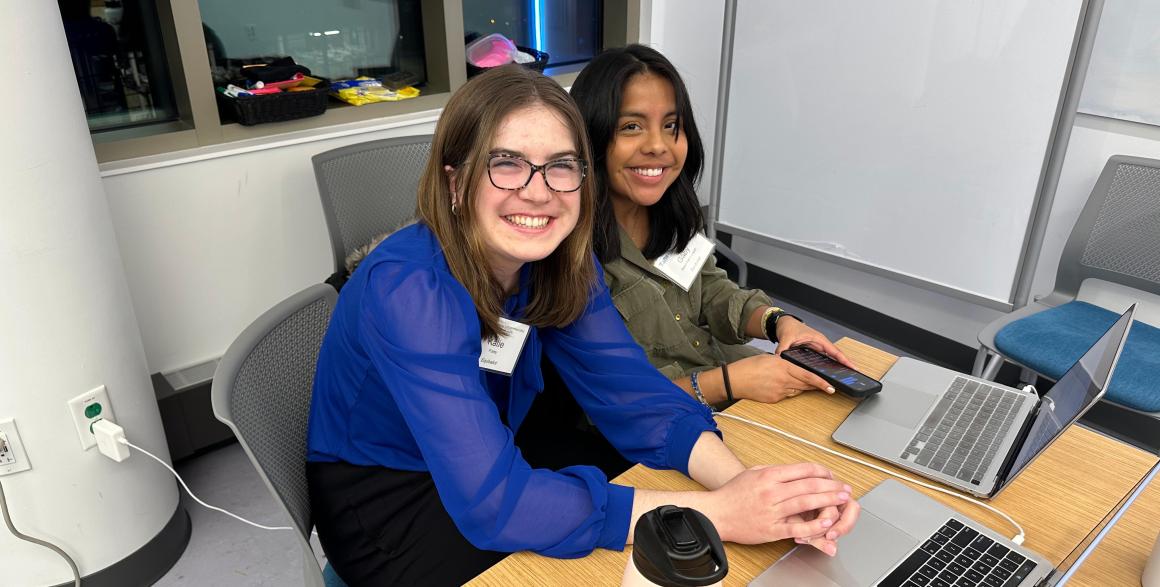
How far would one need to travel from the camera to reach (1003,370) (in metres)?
2.76

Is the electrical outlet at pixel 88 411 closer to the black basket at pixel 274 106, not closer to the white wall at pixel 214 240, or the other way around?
the white wall at pixel 214 240

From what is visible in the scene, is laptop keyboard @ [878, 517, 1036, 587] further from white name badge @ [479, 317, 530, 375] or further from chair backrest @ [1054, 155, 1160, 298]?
chair backrest @ [1054, 155, 1160, 298]

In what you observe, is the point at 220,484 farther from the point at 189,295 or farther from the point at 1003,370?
the point at 1003,370

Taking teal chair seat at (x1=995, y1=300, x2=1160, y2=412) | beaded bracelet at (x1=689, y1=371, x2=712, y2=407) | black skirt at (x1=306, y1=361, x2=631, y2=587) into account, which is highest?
beaded bracelet at (x1=689, y1=371, x2=712, y2=407)

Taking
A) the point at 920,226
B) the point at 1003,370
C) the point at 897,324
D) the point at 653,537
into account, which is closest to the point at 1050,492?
the point at 653,537

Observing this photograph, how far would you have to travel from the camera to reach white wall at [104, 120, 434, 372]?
7.15ft

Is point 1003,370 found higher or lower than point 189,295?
lower

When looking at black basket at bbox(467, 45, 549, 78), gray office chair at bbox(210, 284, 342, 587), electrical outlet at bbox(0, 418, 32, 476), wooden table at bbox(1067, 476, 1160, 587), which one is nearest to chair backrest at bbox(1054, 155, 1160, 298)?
wooden table at bbox(1067, 476, 1160, 587)

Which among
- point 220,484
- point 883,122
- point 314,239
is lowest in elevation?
point 220,484

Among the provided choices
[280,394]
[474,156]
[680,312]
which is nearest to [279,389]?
[280,394]

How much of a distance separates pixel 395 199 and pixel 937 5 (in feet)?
5.94

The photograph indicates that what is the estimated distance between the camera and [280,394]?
114 centimetres

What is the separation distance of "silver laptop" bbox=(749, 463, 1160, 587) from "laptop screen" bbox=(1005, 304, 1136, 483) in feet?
0.34

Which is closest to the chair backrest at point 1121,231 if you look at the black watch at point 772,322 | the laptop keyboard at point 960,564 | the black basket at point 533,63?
the black watch at point 772,322
